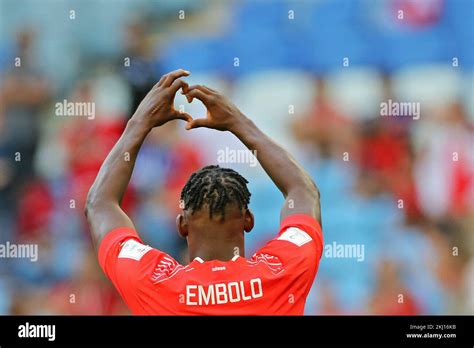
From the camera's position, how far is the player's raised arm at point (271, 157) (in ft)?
8.50

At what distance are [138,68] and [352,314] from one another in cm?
250

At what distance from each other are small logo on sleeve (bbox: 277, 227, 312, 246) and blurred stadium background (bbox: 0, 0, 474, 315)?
10.5ft

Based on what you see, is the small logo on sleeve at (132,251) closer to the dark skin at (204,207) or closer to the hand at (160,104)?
the dark skin at (204,207)

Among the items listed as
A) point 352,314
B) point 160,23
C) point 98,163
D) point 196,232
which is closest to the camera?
point 196,232

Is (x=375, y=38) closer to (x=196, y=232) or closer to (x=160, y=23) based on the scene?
(x=160, y=23)

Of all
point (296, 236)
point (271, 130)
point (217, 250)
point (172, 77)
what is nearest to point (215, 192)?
point (217, 250)

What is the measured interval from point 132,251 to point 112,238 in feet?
0.30

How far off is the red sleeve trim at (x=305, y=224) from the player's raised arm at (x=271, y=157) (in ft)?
0.07

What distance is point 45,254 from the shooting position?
19.9ft

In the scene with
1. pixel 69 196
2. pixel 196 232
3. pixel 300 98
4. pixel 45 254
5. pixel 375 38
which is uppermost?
pixel 375 38

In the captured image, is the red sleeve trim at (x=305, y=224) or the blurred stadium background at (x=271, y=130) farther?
the blurred stadium background at (x=271, y=130)

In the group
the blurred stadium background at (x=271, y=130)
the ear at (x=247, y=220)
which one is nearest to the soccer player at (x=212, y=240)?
the ear at (x=247, y=220)
